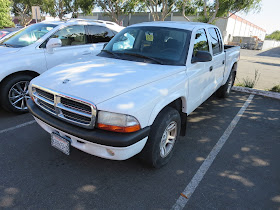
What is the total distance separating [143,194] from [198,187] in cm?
70

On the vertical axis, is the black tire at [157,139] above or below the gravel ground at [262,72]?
above

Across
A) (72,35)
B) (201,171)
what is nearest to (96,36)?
(72,35)

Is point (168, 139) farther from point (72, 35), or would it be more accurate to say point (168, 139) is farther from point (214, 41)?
point (72, 35)

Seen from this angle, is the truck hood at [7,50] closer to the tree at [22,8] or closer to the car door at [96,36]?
the car door at [96,36]

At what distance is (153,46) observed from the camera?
344 cm

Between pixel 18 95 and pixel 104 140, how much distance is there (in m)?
3.05

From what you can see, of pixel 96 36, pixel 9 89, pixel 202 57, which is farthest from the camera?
pixel 96 36

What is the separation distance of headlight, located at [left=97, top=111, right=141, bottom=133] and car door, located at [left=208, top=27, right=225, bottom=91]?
2612 millimetres

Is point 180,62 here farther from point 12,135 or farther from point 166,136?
point 12,135

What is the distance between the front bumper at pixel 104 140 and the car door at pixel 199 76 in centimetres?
130

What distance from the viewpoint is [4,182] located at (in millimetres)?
2564

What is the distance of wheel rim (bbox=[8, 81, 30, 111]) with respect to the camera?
4.21m

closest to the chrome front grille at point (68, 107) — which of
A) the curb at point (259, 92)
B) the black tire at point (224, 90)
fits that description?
the black tire at point (224, 90)

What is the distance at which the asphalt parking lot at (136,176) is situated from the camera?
239 cm
